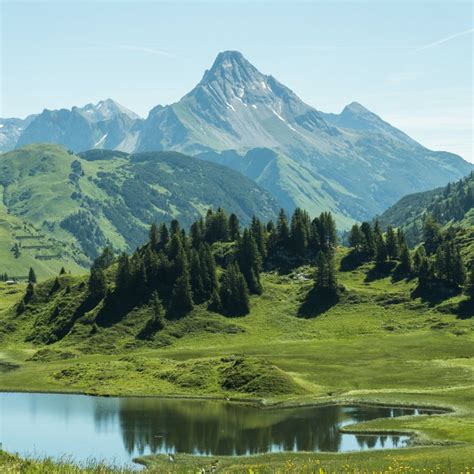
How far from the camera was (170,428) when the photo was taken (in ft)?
358

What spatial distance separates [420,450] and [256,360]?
199 feet

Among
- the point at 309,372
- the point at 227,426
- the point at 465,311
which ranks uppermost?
the point at 465,311

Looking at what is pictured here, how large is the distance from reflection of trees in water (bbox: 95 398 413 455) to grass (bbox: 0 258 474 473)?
18.2ft

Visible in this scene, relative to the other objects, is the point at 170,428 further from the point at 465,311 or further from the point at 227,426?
the point at 465,311

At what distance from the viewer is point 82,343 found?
196 m

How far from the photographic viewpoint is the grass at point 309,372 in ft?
294

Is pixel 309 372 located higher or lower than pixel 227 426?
higher

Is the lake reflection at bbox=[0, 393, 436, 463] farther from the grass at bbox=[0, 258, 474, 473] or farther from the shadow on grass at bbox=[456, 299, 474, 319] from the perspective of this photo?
the shadow on grass at bbox=[456, 299, 474, 319]

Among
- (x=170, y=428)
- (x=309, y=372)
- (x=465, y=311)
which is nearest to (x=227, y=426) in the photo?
(x=170, y=428)

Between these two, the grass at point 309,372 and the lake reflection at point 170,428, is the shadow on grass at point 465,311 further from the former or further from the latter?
the lake reflection at point 170,428

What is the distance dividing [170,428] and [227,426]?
813 centimetres

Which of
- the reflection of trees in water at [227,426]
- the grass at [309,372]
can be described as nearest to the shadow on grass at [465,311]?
the grass at [309,372]

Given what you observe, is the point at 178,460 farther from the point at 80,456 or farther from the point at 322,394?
the point at 322,394

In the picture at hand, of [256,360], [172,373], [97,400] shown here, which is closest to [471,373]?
[256,360]
